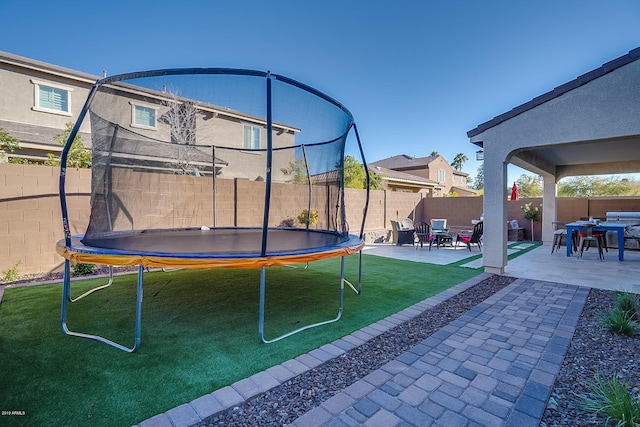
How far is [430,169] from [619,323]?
2282 cm

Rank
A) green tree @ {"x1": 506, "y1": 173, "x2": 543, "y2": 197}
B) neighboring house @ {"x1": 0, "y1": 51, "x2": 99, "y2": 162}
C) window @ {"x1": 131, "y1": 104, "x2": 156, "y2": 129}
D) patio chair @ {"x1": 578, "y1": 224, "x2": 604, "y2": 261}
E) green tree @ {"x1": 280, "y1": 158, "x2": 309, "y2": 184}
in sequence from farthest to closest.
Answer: green tree @ {"x1": 506, "y1": 173, "x2": 543, "y2": 197}
neighboring house @ {"x1": 0, "y1": 51, "x2": 99, "y2": 162}
patio chair @ {"x1": 578, "y1": 224, "x2": 604, "y2": 261}
green tree @ {"x1": 280, "y1": 158, "x2": 309, "y2": 184}
window @ {"x1": 131, "y1": 104, "x2": 156, "y2": 129}

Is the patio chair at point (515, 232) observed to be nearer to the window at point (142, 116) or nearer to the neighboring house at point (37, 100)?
the window at point (142, 116)

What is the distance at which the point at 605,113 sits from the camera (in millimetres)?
3930

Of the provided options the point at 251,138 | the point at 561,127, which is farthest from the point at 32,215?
the point at 561,127

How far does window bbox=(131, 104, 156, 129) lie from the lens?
3698 mm

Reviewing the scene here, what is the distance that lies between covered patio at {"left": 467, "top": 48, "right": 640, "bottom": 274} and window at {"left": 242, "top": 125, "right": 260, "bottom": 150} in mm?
3783

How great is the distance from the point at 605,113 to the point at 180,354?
563cm

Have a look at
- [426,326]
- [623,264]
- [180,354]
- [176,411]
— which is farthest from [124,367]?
[623,264]

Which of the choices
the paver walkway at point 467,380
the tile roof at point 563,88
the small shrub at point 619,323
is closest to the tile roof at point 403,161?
the tile roof at point 563,88

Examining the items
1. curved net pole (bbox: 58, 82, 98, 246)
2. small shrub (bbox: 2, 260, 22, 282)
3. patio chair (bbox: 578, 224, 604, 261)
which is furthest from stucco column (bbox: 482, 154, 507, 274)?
small shrub (bbox: 2, 260, 22, 282)

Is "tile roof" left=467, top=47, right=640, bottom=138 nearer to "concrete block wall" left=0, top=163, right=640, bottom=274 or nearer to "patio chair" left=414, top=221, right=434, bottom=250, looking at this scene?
"concrete block wall" left=0, top=163, right=640, bottom=274

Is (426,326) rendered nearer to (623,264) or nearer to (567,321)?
(567,321)

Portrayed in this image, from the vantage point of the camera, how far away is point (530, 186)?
84.9ft

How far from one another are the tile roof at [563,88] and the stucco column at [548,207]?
5.15 m
